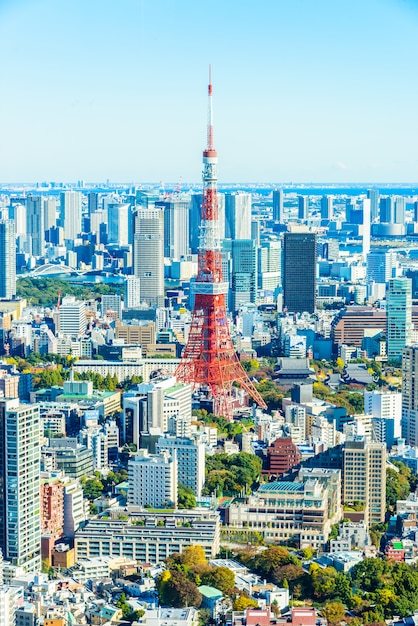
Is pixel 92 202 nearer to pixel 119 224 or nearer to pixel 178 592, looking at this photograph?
pixel 119 224

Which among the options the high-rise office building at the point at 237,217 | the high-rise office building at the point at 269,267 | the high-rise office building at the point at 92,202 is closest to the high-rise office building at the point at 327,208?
the high-rise office building at the point at 92,202

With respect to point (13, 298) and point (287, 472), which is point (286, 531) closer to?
point (287, 472)

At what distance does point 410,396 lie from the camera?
10203 mm

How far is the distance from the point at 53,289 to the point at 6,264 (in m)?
1.22

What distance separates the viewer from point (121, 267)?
22.1 meters

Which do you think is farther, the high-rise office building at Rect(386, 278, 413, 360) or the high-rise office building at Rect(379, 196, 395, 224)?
the high-rise office building at Rect(379, 196, 395, 224)

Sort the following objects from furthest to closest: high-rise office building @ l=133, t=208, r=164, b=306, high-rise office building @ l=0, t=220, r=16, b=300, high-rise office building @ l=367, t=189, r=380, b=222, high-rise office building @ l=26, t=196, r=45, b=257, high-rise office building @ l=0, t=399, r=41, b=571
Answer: high-rise office building @ l=367, t=189, r=380, b=222
high-rise office building @ l=26, t=196, r=45, b=257
high-rise office building @ l=0, t=220, r=16, b=300
high-rise office building @ l=133, t=208, r=164, b=306
high-rise office building @ l=0, t=399, r=41, b=571

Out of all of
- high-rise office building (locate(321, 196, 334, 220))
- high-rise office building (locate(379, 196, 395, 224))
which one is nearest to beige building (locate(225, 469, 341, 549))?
high-rise office building (locate(379, 196, 395, 224))

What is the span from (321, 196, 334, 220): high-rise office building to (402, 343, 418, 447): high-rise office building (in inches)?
837

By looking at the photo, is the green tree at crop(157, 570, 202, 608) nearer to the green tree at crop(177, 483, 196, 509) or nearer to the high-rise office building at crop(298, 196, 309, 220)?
the green tree at crop(177, 483, 196, 509)

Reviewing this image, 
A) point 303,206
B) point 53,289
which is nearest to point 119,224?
point 53,289

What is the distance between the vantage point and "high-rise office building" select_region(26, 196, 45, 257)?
25.2m

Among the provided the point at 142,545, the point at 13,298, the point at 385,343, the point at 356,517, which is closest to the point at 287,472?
the point at 356,517

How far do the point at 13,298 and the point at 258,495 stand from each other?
10.8 meters
